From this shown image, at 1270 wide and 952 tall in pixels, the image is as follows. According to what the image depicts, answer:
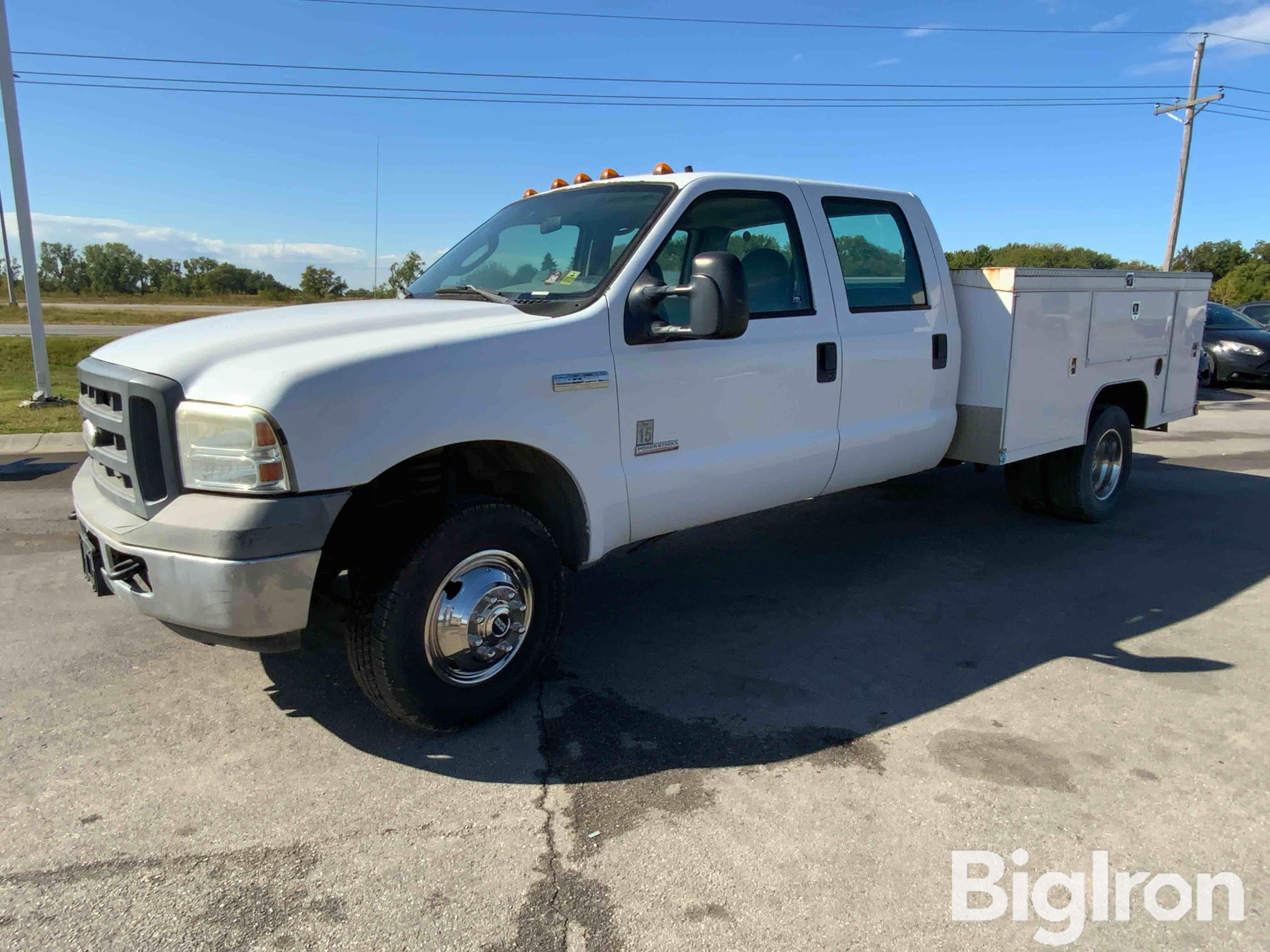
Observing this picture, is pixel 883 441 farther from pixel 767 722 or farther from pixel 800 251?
pixel 767 722

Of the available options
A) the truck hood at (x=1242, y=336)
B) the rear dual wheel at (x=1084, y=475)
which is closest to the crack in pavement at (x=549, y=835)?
the rear dual wheel at (x=1084, y=475)

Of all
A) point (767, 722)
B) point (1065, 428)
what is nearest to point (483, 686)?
point (767, 722)

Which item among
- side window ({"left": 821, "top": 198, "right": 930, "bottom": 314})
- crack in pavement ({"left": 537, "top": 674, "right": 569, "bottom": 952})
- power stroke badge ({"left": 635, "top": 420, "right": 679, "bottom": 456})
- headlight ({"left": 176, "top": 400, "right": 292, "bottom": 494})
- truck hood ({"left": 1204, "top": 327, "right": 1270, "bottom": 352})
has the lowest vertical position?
crack in pavement ({"left": 537, "top": 674, "right": 569, "bottom": 952})

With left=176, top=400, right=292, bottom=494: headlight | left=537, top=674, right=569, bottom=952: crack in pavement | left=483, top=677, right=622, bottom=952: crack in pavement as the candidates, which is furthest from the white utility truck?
left=483, top=677, right=622, bottom=952: crack in pavement

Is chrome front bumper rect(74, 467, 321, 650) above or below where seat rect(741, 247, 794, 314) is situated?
below

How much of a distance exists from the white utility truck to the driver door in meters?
0.01

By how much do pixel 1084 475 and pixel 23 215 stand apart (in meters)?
12.4

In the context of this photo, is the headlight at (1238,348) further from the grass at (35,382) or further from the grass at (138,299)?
the grass at (138,299)

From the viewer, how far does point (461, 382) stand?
10.4ft

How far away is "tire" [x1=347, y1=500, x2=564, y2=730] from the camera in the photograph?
3.13 metres

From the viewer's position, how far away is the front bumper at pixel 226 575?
2.80 metres

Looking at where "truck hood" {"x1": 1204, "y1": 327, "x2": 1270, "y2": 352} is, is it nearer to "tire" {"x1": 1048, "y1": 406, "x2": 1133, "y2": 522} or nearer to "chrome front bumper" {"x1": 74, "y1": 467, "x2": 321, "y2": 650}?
"tire" {"x1": 1048, "y1": 406, "x2": 1133, "y2": 522}

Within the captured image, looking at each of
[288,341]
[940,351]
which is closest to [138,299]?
[940,351]

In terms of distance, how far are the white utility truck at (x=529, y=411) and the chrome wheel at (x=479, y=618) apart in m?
0.01
